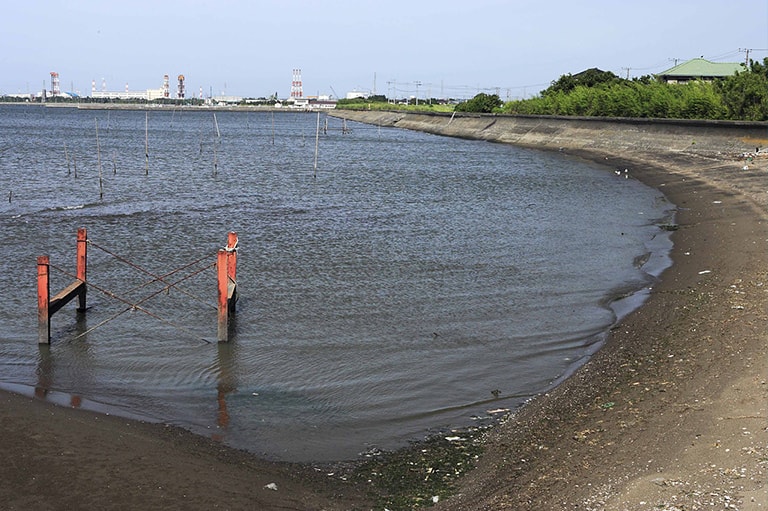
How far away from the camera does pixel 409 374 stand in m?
14.0

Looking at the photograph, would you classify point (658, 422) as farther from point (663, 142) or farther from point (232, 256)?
point (663, 142)

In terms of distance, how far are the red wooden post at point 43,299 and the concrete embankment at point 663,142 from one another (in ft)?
83.4

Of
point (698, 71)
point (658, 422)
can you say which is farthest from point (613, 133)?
point (658, 422)

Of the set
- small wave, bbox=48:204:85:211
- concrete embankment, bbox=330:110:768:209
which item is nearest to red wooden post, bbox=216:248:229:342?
small wave, bbox=48:204:85:211

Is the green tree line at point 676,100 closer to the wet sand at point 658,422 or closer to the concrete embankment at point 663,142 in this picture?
the concrete embankment at point 663,142

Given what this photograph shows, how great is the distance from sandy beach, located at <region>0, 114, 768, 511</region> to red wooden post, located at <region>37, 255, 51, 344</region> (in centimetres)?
307

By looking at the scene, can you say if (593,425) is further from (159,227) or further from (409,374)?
(159,227)

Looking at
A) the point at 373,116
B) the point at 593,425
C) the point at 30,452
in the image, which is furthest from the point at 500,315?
the point at 373,116

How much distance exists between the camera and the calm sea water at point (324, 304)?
1262 centimetres

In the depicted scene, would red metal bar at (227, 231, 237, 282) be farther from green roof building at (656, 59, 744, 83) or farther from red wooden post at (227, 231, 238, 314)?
green roof building at (656, 59, 744, 83)

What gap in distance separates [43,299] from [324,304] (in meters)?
6.13

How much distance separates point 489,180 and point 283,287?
3233 cm

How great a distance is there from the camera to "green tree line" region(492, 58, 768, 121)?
209 ft

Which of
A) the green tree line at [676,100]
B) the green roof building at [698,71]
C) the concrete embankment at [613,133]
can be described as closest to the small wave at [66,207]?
the concrete embankment at [613,133]
